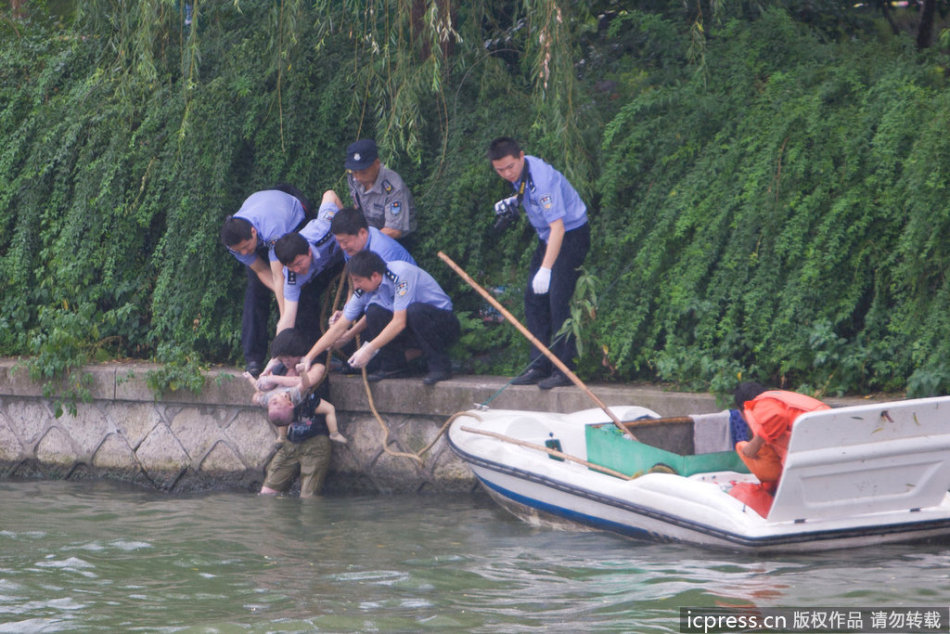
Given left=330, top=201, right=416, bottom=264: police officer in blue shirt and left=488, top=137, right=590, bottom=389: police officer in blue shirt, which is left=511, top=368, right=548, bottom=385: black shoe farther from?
left=330, top=201, right=416, bottom=264: police officer in blue shirt

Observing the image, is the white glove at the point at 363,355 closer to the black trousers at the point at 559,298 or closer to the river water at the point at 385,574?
the river water at the point at 385,574

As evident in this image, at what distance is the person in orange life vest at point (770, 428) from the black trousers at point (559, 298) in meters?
1.99

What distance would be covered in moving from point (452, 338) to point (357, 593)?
273 cm

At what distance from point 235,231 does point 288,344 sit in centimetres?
81

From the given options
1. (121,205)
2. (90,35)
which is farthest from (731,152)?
(90,35)

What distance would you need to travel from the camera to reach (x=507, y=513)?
714 centimetres

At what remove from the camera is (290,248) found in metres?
7.45

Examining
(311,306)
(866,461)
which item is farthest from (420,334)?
(866,461)

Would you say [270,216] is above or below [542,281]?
above

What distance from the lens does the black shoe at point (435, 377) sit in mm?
7641

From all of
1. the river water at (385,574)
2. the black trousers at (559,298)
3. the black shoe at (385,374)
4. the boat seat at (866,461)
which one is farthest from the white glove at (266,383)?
the boat seat at (866,461)

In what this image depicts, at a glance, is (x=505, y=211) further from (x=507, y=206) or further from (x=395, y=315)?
(x=395, y=315)

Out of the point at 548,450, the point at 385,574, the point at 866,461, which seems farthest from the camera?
the point at 548,450

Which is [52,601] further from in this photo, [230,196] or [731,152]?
[731,152]
